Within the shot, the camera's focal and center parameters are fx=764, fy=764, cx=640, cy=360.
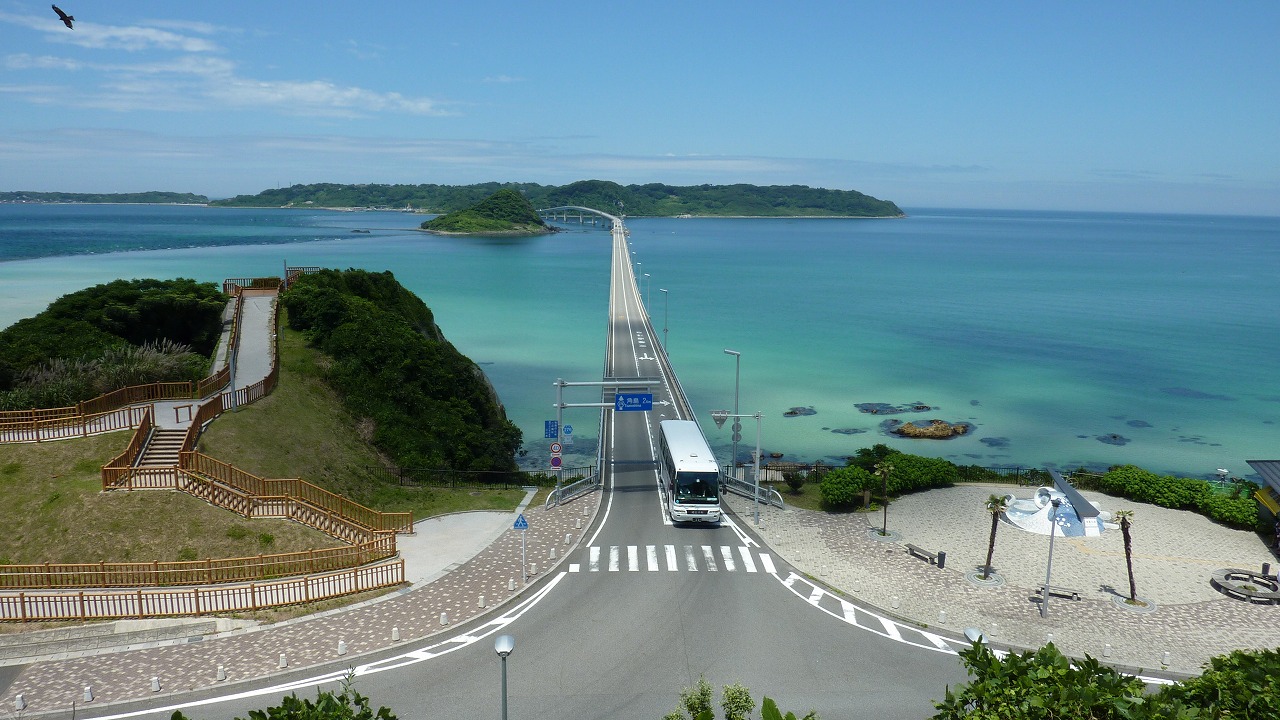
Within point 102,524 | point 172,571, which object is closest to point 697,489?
point 172,571

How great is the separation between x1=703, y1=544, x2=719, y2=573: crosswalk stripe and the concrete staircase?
1841 centimetres

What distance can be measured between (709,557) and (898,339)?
72.9m

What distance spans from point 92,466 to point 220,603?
8.29 metres

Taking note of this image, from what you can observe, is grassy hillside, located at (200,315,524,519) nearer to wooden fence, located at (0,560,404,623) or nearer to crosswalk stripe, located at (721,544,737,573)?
wooden fence, located at (0,560,404,623)

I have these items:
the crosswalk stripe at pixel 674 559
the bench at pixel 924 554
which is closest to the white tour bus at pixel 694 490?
the crosswalk stripe at pixel 674 559

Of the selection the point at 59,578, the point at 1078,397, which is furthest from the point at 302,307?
the point at 1078,397

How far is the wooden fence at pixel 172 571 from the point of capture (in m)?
21.0

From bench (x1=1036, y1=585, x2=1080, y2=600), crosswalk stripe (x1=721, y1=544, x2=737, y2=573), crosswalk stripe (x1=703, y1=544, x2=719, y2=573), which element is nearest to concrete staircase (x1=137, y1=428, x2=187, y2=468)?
crosswalk stripe (x1=703, y1=544, x2=719, y2=573)

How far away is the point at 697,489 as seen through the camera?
29984 mm

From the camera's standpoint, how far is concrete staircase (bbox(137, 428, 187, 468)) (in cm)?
2592

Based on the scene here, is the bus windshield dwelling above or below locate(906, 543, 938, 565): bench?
above

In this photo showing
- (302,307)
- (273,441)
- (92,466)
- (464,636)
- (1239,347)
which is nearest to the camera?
(464,636)

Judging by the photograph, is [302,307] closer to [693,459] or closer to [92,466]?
[92,466]

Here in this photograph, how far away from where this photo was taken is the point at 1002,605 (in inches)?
909
